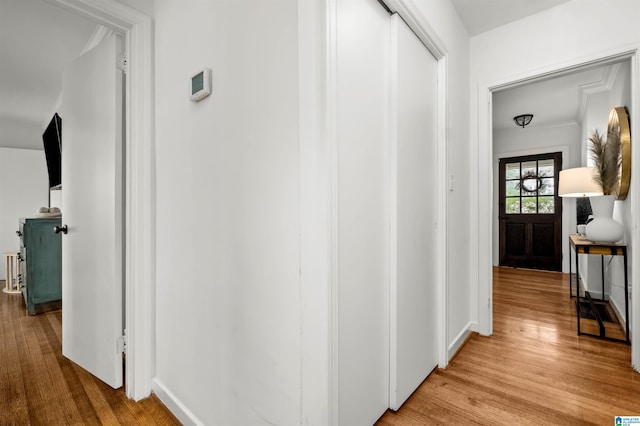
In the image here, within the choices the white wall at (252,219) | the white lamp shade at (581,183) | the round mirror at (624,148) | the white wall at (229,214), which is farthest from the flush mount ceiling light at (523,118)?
the white wall at (229,214)

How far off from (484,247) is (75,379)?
3.01 meters

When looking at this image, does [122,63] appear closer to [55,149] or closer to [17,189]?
[55,149]

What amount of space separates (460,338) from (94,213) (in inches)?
102

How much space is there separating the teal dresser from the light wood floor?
3.63m

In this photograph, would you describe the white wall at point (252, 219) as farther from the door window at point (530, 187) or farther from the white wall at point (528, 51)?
the door window at point (530, 187)

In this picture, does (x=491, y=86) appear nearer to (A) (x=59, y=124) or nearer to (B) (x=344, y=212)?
(B) (x=344, y=212)

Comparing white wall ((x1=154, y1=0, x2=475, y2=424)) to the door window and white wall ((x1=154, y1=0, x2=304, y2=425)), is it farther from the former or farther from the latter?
the door window

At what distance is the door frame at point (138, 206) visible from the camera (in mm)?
1605

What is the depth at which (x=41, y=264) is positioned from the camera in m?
3.19

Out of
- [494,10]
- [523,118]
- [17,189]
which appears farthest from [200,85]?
[17,189]

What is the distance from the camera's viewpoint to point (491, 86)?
7.98ft

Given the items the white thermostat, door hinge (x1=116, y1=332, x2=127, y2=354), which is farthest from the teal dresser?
the white thermostat

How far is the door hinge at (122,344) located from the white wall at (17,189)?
18.4 ft

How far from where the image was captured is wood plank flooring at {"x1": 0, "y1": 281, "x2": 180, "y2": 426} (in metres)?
1.47
